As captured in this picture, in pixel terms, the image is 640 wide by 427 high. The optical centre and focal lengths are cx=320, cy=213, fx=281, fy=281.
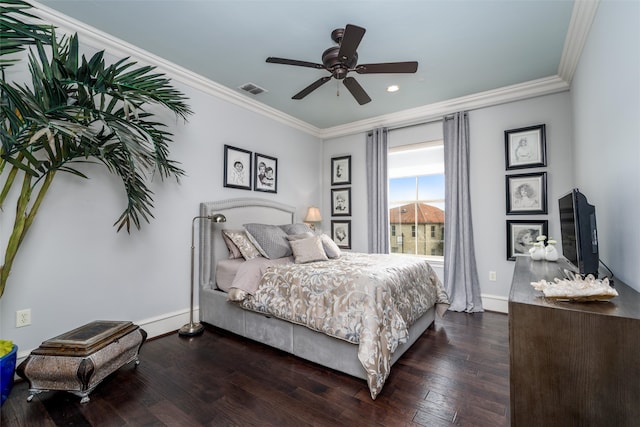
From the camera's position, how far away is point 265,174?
4.12 meters

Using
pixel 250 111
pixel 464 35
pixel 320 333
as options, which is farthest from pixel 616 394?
pixel 250 111

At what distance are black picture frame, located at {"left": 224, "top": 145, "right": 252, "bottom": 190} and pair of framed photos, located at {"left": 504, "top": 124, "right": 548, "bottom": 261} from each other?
3371 mm

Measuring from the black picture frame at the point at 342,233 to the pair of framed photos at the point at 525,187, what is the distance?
229 cm

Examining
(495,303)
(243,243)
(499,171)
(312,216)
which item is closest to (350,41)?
(243,243)

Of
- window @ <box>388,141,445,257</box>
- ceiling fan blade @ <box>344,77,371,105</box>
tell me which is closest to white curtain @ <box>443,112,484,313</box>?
window @ <box>388,141,445,257</box>

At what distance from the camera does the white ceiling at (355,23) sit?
2.17 meters

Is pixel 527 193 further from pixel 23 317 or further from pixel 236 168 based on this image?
pixel 23 317

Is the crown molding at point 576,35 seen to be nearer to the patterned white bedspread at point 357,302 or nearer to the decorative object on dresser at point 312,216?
the patterned white bedspread at point 357,302

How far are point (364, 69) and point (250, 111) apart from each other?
2.08 meters

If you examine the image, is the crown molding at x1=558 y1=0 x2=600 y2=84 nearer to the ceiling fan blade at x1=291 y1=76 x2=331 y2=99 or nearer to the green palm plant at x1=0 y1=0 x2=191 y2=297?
the ceiling fan blade at x1=291 y1=76 x2=331 y2=99

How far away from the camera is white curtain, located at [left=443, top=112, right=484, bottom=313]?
12.0 ft

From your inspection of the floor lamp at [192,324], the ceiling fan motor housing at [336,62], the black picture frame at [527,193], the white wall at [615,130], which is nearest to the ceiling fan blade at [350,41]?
the ceiling fan motor housing at [336,62]

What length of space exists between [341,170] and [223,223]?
236 centimetres

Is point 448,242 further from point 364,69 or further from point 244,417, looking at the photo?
point 244,417
